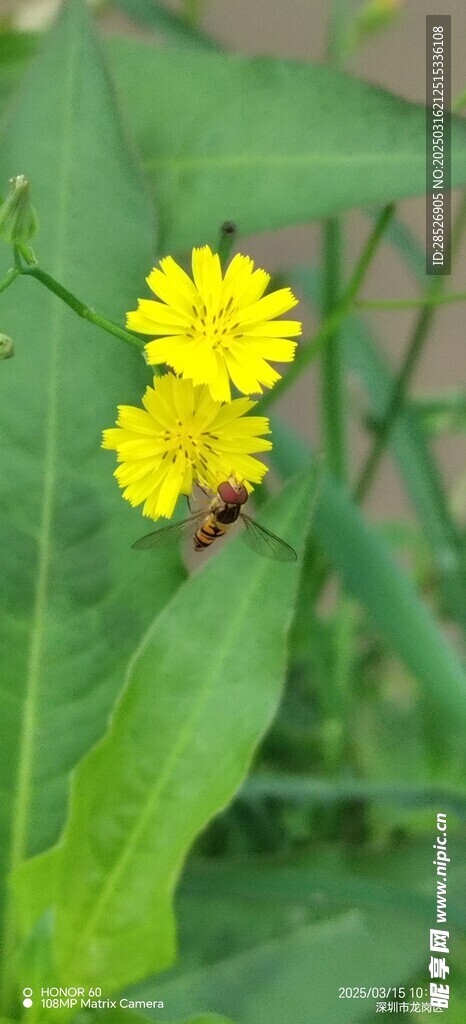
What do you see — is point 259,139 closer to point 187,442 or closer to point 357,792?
point 187,442

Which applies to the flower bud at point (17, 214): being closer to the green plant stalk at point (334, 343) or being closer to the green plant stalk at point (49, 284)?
the green plant stalk at point (49, 284)

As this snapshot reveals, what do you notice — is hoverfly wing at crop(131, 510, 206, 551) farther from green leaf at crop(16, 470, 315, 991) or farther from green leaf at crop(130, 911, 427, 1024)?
green leaf at crop(130, 911, 427, 1024)

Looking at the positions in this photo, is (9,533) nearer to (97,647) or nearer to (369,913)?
(97,647)

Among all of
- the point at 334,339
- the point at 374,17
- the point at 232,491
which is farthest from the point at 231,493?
the point at 374,17

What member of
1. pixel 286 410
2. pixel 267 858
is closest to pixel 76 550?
pixel 267 858

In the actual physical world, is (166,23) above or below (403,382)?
above

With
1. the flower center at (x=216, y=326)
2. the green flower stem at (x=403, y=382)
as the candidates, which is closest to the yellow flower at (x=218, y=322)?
the flower center at (x=216, y=326)
